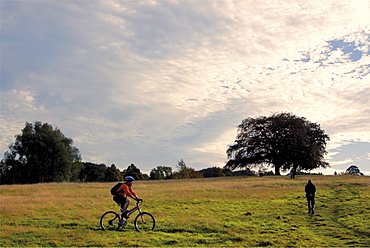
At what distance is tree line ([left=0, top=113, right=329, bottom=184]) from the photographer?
73.4 m

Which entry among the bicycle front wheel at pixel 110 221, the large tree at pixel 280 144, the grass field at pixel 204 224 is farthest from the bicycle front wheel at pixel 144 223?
the large tree at pixel 280 144

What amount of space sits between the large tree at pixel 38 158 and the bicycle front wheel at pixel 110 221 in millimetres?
69725

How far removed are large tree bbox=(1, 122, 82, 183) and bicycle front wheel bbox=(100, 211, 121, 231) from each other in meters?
69.7

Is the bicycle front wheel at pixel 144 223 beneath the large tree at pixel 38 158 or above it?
beneath

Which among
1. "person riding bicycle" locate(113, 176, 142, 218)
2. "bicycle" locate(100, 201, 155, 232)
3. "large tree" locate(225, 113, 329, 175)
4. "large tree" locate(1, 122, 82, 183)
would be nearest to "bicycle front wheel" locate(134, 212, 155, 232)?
"bicycle" locate(100, 201, 155, 232)

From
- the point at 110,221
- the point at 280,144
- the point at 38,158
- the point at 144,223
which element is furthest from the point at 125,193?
the point at 38,158

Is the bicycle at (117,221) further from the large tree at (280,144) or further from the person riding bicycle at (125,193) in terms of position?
the large tree at (280,144)

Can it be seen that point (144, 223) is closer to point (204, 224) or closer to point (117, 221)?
point (117, 221)

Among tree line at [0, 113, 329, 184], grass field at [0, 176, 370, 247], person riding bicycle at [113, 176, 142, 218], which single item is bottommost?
grass field at [0, 176, 370, 247]

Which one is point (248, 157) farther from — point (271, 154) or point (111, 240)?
point (111, 240)

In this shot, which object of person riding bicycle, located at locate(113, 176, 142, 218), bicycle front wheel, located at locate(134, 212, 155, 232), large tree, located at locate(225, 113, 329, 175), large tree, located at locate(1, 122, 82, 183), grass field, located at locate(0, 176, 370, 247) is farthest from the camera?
large tree, located at locate(1, 122, 82, 183)

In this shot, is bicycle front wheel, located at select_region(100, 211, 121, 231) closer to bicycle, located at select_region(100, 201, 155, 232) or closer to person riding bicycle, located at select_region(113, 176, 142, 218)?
bicycle, located at select_region(100, 201, 155, 232)

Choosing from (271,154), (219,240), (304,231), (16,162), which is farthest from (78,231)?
(16,162)

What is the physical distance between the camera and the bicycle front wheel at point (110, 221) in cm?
1875
